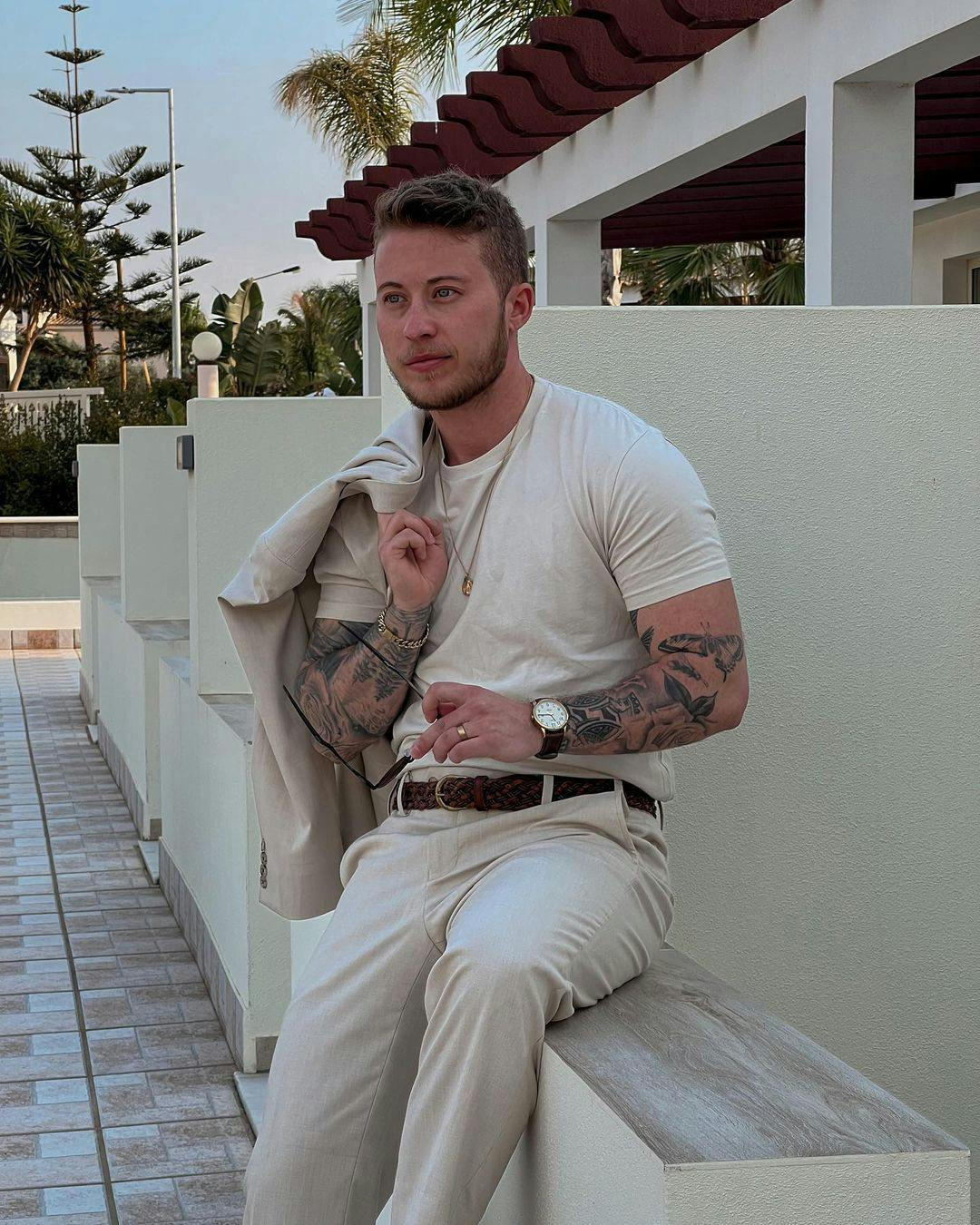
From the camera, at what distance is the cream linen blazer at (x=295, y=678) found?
248cm

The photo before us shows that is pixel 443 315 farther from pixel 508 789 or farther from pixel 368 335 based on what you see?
pixel 368 335

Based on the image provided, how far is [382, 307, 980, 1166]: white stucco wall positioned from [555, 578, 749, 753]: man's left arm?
2.64 ft

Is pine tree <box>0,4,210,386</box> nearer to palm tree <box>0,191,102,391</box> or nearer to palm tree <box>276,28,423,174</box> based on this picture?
palm tree <box>0,191,102,391</box>

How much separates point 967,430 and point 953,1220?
5.76ft

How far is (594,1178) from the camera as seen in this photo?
1.86 m

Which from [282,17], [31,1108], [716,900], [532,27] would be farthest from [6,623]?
[282,17]

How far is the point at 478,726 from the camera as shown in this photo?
2.13 m

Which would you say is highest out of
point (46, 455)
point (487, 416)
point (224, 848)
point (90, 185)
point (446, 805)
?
point (90, 185)

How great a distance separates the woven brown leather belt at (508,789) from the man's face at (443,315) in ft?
1.84

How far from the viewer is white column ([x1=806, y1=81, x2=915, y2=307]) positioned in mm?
5184

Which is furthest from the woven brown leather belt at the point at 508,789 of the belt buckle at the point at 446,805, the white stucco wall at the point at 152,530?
the white stucco wall at the point at 152,530

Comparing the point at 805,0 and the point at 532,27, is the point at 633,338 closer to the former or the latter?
the point at 805,0

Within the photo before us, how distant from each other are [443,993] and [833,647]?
1.36 metres

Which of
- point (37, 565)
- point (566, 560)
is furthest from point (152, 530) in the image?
point (37, 565)
